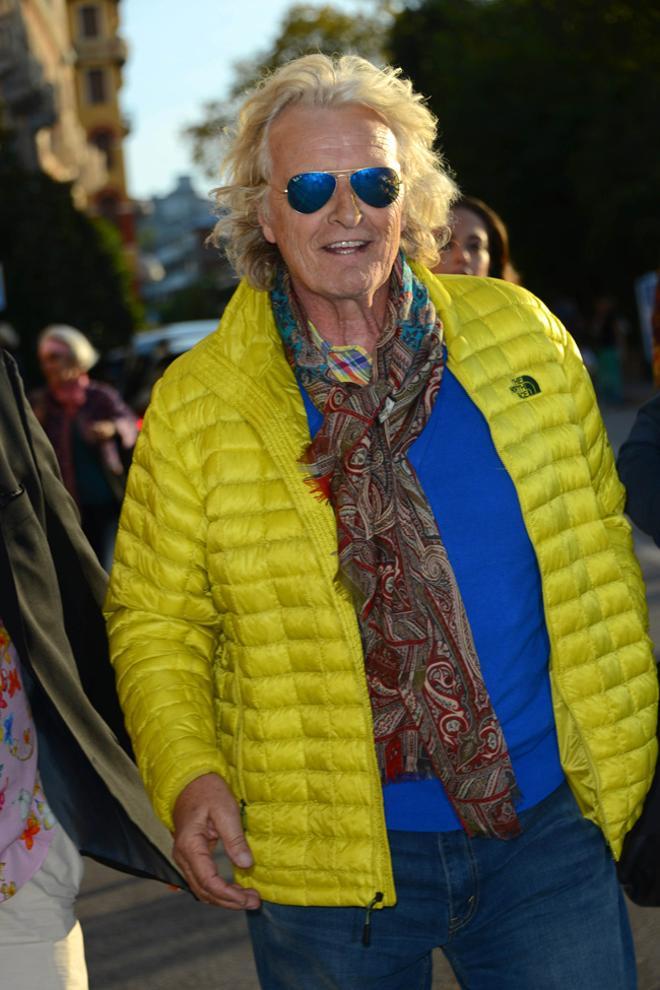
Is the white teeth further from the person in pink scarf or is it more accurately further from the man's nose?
the person in pink scarf

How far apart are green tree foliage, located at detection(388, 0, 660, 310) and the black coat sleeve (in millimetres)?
26342

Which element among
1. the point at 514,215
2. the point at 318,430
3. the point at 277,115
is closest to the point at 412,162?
the point at 277,115

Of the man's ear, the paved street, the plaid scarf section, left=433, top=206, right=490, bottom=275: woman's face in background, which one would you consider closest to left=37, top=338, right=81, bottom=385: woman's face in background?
the paved street

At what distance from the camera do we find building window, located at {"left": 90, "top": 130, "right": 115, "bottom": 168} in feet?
317

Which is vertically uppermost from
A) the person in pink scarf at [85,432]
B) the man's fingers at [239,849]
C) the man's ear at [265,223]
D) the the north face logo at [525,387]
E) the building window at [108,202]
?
the man's ear at [265,223]

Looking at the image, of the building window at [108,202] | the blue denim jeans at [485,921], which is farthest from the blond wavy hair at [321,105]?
the building window at [108,202]

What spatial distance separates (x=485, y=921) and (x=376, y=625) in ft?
1.71

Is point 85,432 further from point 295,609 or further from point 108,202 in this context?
point 108,202

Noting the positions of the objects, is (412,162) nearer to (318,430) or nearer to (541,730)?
(318,430)

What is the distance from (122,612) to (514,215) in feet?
126

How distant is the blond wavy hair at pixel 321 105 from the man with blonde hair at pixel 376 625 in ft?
0.04

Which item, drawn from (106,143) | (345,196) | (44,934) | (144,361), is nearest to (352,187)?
(345,196)

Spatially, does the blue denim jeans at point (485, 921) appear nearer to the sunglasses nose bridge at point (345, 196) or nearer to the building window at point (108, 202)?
the sunglasses nose bridge at point (345, 196)

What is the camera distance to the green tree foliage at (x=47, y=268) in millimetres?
31891
